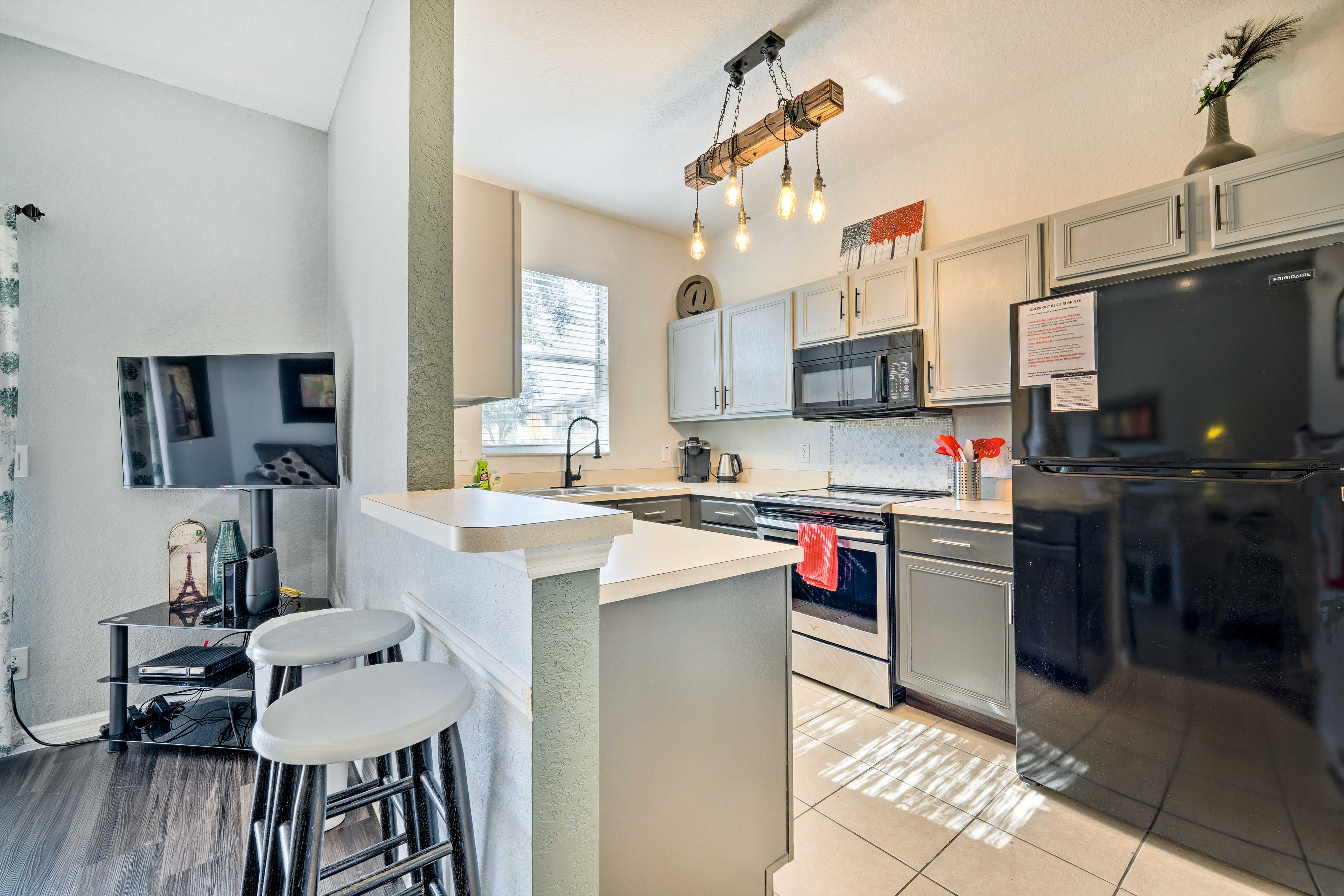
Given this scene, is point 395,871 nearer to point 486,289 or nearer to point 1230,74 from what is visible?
point 486,289

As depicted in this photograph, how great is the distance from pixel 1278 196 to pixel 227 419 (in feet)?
12.6

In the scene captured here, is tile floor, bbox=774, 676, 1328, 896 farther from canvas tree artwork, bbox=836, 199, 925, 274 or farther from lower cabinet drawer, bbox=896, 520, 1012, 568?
canvas tree artwork, bbox=836, 199, 925, 274

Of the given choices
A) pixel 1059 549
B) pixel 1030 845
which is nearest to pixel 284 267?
pixel 1059 549

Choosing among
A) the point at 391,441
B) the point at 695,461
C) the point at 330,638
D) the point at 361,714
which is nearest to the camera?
the point at 361,714

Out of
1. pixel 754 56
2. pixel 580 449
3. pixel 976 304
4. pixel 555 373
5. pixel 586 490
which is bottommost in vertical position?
pixel 586 490

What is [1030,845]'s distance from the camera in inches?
66.5

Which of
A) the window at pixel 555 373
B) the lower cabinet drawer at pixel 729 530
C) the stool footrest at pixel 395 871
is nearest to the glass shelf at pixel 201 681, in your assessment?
the window at pixel 555 373

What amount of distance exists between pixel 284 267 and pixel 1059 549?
140 inches

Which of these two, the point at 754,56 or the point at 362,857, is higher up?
the point at 754,56

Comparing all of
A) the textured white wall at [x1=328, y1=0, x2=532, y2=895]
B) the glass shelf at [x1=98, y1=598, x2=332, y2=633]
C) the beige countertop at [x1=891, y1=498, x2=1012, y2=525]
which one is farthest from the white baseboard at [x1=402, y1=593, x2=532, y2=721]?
the beige countertop at [x1=891, y1=498, x2=1012, y2=525]

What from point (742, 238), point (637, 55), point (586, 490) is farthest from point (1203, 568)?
point (586, 490)

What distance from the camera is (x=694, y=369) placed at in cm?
399

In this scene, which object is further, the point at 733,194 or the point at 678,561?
the point at 733,194

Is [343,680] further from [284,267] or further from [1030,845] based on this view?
[284,267]
